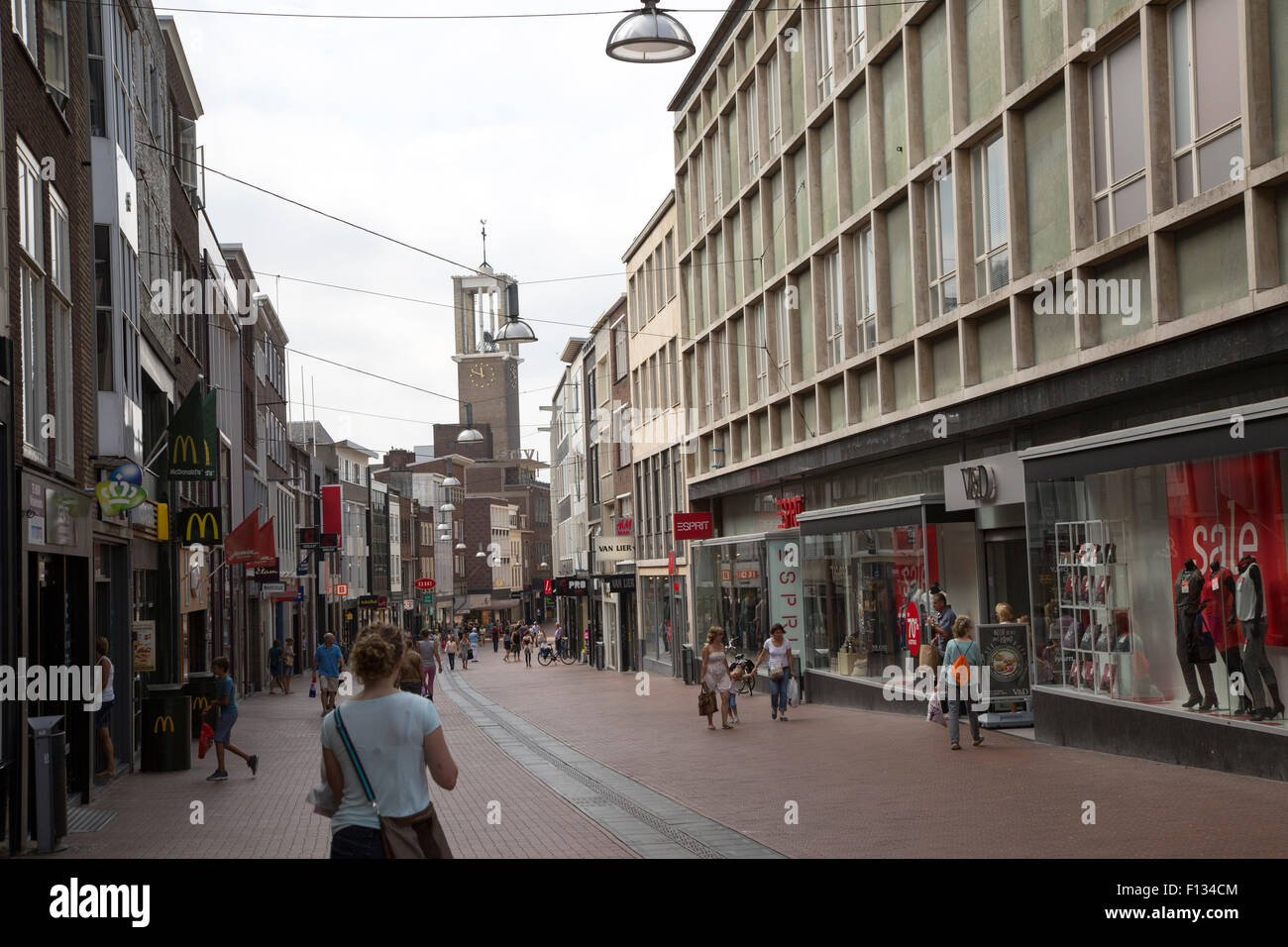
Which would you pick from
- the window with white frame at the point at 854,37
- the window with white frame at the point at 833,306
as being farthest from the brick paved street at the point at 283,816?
the window with white frame at the point at 854,37

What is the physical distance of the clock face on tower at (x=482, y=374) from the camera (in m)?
142

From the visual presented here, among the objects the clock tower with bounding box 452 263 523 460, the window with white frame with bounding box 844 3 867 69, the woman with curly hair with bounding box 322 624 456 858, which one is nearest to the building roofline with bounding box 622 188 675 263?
the window with white frame with bounding box 844 3 867 69

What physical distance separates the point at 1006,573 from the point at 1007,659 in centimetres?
266

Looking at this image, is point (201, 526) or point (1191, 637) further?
point (201, 526)

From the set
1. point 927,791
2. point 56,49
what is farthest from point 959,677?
point 56,49

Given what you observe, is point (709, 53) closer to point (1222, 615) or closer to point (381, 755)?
point (1222, 615)

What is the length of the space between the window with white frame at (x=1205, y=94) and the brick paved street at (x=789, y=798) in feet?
19.7

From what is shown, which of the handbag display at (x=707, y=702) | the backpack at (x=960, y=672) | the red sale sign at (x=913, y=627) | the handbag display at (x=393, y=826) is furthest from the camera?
the red sale sign at (x=913, y=627)

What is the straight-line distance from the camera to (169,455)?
74.6 feet

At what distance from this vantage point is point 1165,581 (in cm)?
1627

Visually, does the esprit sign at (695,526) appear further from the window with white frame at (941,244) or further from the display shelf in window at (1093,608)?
the display shelf in window at (1093,608)

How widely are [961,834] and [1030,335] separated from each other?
9.42 meters
